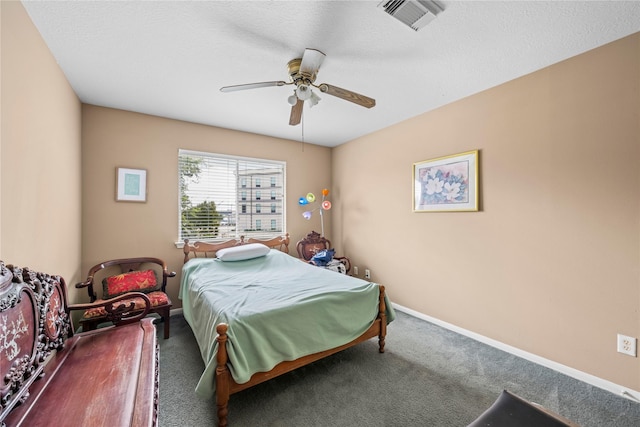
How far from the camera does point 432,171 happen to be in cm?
308

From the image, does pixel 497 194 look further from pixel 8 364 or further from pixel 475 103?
pixel 8 364

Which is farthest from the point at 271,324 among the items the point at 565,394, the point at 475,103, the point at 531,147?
the point at 475,103

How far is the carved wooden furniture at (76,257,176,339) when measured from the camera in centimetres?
235

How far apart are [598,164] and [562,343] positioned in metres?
1.47

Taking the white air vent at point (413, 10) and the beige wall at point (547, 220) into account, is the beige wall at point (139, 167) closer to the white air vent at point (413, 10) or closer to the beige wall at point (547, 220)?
the white air vent at point (413, 10)

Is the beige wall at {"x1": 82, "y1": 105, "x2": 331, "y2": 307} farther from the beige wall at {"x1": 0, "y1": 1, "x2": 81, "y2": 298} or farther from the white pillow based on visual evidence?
the white pillow

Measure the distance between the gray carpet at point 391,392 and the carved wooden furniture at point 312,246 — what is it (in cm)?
172

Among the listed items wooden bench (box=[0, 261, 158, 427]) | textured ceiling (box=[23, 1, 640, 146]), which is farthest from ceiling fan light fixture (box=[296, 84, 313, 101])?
wooden bench (box=[0, 261, 158, 427])

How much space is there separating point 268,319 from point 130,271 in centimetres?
228

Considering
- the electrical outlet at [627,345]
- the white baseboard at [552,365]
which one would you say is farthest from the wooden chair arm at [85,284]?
the electrical outlet at [627,345]

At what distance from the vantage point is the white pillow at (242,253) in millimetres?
3207

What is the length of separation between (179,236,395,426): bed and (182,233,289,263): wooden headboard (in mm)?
498

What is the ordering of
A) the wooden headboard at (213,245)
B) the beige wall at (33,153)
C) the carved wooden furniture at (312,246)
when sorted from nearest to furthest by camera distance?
the beige wall at (33,153) < the wooden headboard at (213,245) < the carved wooden furniture at (312,246)

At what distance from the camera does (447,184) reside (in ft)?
9.61
